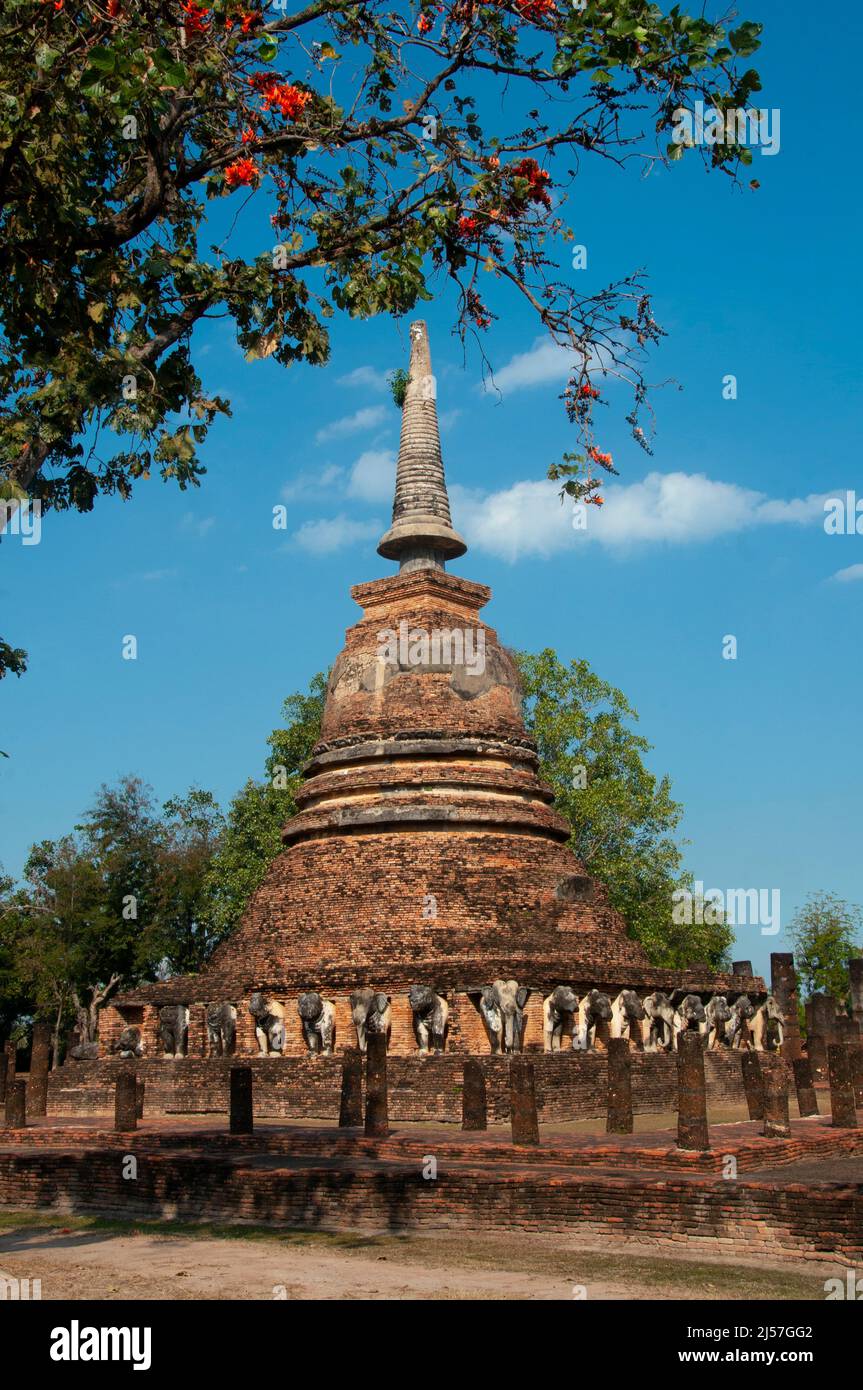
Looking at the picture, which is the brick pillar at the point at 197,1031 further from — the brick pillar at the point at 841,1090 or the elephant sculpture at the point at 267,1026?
the brick pillar at the point at 841,1090

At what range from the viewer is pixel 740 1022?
22922mm

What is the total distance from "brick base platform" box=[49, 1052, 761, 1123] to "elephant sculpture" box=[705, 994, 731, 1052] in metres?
0.73

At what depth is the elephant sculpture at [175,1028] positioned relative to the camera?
2070 cm

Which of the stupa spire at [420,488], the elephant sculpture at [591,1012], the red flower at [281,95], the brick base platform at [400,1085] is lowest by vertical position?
the brick base platform at [400,1085]

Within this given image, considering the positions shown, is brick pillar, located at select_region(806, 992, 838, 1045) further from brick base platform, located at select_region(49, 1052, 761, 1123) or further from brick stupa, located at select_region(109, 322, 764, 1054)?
brick base platform, located at select_region(49, 1052, 761, 1123)

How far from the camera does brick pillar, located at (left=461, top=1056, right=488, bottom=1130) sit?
14.3 m

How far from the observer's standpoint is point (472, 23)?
7.93 meters

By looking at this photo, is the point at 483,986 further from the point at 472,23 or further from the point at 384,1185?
the point at 472,23

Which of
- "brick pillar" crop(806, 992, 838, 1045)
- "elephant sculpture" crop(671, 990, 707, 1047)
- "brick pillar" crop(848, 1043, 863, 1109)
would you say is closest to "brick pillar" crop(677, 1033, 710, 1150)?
"brick pillar" crop(848, 1043, 863, 1109)

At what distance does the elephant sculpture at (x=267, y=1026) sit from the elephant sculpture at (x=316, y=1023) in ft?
2.11

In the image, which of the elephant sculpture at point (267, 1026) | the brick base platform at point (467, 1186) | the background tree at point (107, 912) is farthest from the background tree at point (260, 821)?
the brick base platform at point (467, 1186)

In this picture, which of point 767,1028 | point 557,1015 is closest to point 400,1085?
point 557,1015

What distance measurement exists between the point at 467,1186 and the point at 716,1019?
42.0 ft
